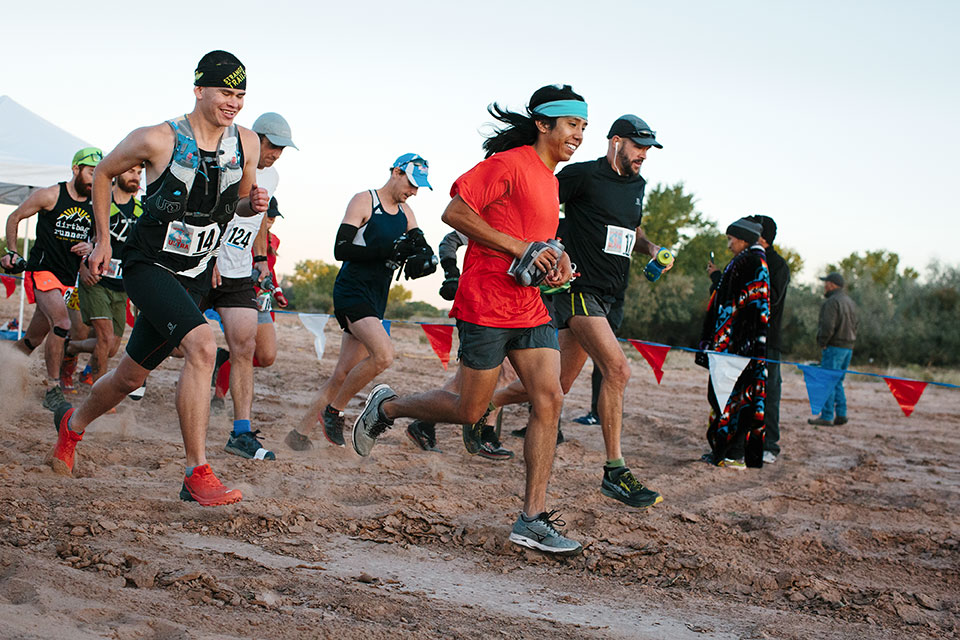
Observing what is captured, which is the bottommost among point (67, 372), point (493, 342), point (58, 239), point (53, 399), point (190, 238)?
point (53, 399)

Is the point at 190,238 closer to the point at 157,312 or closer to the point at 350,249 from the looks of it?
the point at 157,312

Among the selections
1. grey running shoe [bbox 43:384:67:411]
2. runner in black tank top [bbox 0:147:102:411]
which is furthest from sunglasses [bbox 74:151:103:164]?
grey running shoe [bbox 43:384:67:411]

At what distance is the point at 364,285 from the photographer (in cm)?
636

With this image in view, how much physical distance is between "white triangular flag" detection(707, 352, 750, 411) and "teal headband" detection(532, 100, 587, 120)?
11.7 ft

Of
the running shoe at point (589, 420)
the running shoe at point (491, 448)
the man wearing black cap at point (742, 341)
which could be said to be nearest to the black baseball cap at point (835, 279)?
the running shoe at point (589, 420)

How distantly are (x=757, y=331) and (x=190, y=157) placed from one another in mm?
4937

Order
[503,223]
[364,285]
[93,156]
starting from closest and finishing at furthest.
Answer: [503,223], [364,285], [93,156]

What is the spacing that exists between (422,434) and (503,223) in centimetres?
275

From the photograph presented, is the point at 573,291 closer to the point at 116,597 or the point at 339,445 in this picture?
the point at 339,445

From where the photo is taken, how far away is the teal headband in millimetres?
4371

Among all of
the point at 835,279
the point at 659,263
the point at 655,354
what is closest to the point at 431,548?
the point at 659,263

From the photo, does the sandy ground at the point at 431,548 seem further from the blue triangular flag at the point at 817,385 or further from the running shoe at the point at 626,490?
the blue triangular flag at the point at 817,385

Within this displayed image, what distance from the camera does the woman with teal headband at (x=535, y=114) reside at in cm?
438

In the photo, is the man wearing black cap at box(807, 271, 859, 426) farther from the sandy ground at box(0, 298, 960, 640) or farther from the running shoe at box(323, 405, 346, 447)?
the running shoe at box(323, 405, 346, 447)
